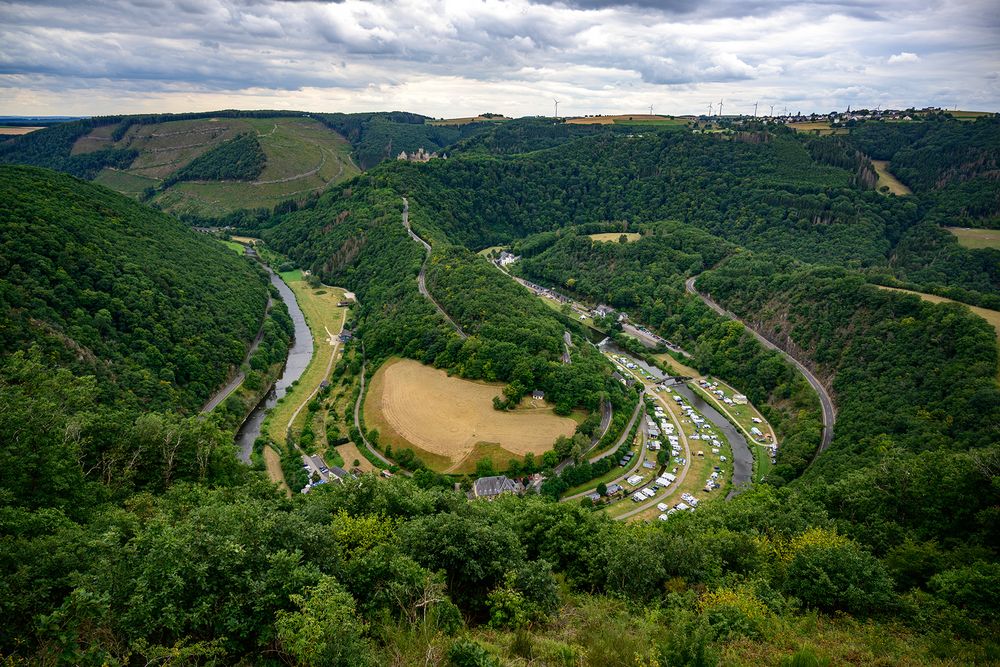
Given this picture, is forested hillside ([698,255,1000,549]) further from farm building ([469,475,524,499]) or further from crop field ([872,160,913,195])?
crop field ([872,160,913,195])

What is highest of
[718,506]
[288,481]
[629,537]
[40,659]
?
[40,659]

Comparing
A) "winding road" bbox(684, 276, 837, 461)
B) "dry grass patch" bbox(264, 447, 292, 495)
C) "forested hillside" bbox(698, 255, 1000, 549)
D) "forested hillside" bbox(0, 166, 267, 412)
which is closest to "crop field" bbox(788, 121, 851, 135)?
"forested hillside" bbox(698, 255, 1000, 549)

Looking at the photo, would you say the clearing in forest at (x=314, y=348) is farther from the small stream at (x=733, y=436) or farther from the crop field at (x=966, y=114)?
the crop field at (x=966, y=114)

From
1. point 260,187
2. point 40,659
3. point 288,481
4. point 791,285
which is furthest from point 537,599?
point 260,187

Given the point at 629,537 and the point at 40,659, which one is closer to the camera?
the point at 40,659

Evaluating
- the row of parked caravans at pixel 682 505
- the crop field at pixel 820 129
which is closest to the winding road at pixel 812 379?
the row of parked caravans at pixel 682 505

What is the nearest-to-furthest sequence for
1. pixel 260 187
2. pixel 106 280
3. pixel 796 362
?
pixel 106 280 < pixel 796 362 < pixel 260 187

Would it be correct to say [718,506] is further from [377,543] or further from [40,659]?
[40,659]

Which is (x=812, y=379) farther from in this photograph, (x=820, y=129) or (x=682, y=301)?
(x=820, y=129)
